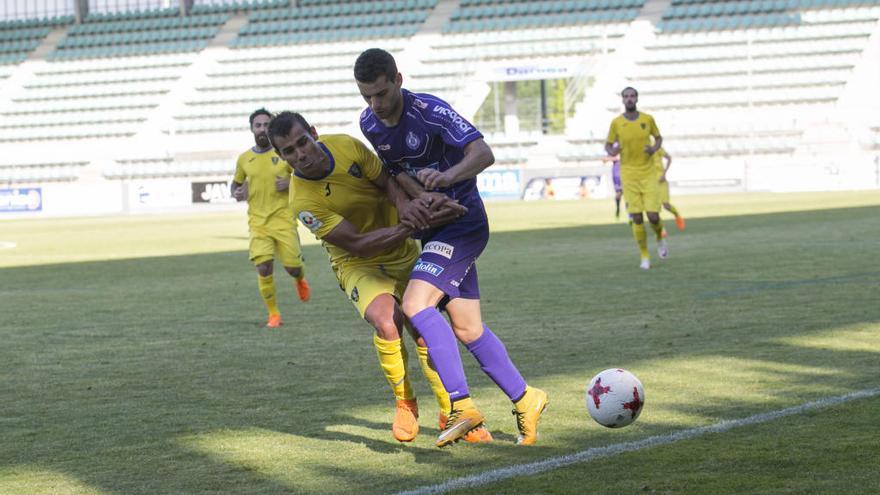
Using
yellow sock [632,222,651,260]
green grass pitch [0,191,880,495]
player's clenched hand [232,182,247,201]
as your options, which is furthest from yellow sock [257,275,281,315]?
yellow sock [632,222,651,260]

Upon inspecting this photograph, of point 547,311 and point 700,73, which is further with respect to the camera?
point 700,73

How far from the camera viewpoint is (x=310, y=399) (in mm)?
7496

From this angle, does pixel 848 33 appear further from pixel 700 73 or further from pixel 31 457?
pixel 31 457

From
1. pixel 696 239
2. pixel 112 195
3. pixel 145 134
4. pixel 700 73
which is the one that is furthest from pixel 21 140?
pixel 696 239

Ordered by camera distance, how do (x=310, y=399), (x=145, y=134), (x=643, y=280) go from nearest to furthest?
(x=310, y=399)
(x=643, y=280)
(x=145, y=134)

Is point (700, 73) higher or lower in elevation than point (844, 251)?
higher

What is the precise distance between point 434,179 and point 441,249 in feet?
1.46

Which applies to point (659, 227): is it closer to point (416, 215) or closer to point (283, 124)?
point (416, 215)

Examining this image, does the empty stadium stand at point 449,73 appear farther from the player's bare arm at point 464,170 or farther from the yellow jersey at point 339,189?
the player's bare arm at point 464,170

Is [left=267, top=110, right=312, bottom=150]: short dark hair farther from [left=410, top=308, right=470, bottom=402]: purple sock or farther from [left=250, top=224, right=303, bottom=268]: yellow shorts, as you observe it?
[left=250, top=224, right=303, bottom=268]: yellow shorts

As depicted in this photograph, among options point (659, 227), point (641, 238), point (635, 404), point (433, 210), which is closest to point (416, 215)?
point (433, 210)

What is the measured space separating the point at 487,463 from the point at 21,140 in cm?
5068

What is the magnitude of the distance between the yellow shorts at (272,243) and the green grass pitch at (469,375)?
661 mm

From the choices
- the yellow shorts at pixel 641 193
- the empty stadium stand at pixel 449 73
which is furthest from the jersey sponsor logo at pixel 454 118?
the empty stadium stand at pixel 449 73
